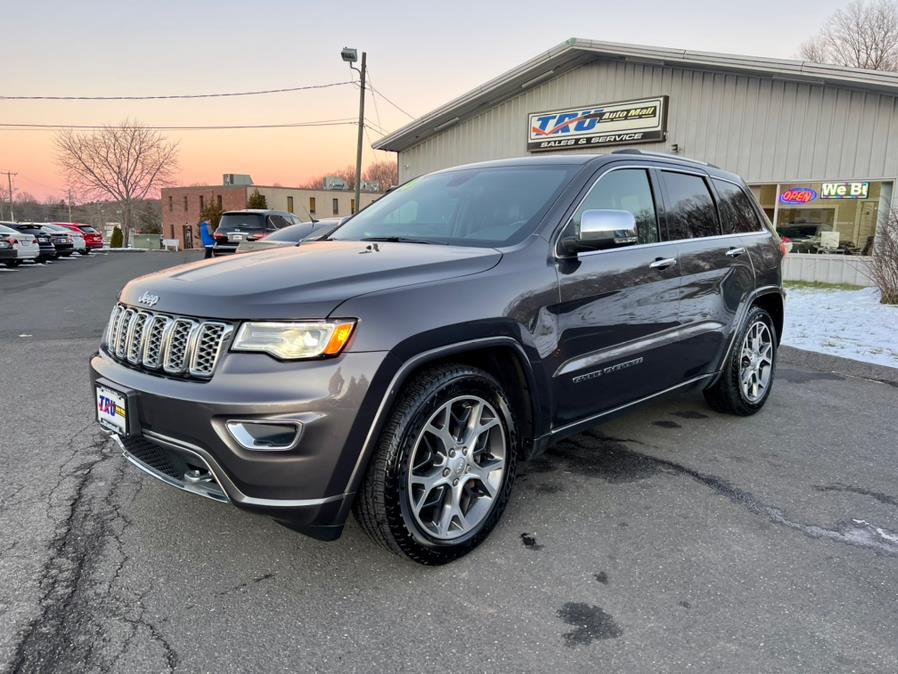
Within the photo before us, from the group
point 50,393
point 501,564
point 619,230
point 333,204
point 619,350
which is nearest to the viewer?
point 501,564

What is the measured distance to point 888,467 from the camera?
3.91 metres

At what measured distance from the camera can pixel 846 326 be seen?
846 cm

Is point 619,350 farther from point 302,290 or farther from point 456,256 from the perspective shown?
point 302,290

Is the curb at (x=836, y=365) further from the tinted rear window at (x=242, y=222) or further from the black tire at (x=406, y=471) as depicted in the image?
the tinted rear window at (x=242, y=222)

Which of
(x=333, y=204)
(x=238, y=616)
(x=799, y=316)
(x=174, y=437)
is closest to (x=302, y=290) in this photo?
(x=174, y=437)

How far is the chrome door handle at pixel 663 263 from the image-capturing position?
3.65 m

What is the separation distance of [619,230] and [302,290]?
5.30ft

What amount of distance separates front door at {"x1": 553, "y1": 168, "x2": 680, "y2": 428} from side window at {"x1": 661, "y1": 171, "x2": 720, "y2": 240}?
0.56 ft

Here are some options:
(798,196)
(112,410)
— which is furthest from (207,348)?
(798,196)

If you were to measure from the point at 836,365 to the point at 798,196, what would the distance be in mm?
9304

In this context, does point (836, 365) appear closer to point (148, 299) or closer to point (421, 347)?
point (421, 347)

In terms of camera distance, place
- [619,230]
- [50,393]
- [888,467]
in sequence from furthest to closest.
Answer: [50,393] → [888,467] → [619,230]

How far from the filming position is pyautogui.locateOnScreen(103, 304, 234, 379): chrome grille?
2.39 m

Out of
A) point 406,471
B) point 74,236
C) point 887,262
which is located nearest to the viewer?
point 406,471
